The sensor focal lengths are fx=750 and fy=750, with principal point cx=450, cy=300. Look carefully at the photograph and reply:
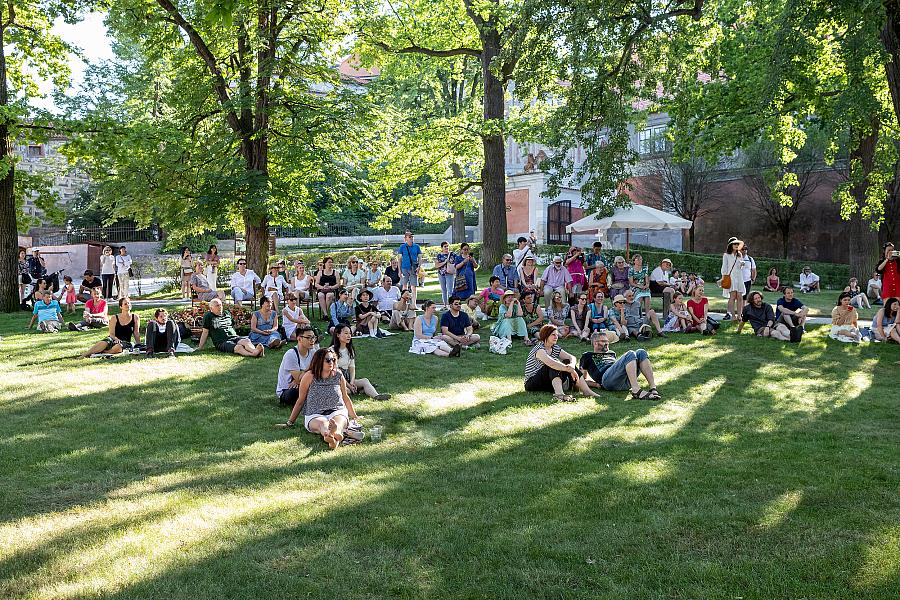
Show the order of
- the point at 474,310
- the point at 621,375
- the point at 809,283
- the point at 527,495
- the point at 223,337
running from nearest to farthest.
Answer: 1. the point at 527,495
2. the point at 621,375
3. the point at 223,337
4. the point at 474,310
5. the point at 809,283

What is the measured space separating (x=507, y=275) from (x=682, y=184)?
21878 millimetres

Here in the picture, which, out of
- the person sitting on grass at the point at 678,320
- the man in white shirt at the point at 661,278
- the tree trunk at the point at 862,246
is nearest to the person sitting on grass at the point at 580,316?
the person sitting on grass at the point at 678,320

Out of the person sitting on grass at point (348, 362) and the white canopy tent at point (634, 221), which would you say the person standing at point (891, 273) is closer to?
the white canopy tent at point (634, 221)

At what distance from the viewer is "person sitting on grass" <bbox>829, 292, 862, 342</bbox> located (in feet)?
47.3

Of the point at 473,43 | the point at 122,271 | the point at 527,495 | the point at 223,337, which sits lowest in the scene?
the point at 527,495

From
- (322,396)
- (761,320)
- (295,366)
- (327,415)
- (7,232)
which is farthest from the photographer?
(7,232)

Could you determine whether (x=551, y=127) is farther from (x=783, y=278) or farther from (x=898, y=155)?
(x=783, y=278)

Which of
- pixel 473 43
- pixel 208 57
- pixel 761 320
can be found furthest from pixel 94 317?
pixel 473 43

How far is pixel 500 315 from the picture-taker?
14.3 m

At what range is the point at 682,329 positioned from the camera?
15.4 m

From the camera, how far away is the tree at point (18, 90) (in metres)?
18.3

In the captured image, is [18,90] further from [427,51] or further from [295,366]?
[295,366]

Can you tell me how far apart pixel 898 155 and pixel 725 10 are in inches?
230

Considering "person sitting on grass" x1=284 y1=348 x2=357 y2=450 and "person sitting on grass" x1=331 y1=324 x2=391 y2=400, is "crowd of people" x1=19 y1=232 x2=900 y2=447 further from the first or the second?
"person sitting on grass" x1=284 y1=348 x2=357 y2=450
